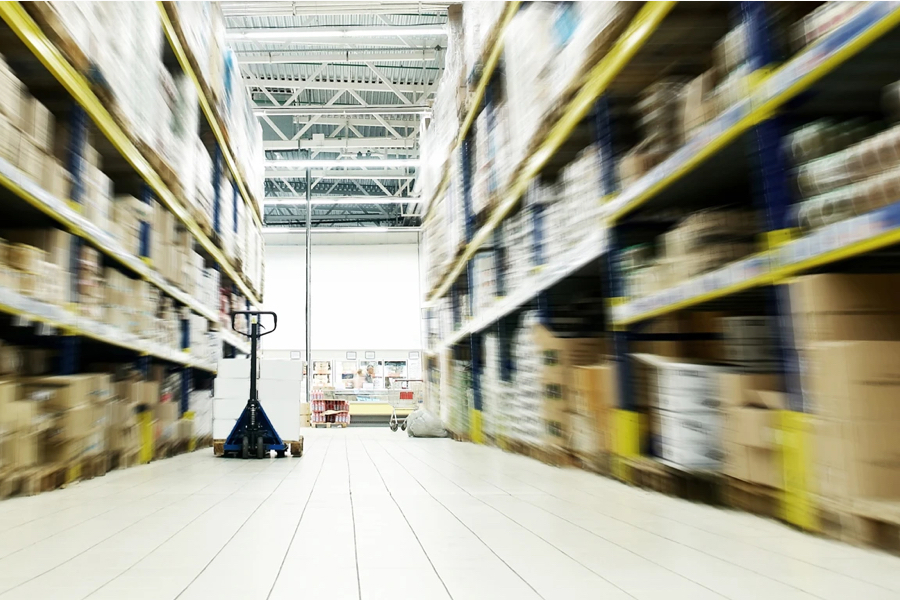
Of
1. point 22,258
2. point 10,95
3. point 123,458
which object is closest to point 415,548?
point 22,258

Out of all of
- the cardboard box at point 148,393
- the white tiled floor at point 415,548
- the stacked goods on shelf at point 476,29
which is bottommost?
the white tiled floor at point 415,548

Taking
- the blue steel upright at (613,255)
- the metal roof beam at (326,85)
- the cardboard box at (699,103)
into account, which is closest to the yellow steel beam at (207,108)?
the metal roof beam at (326,85)

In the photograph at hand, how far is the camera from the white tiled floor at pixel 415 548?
1.41 m

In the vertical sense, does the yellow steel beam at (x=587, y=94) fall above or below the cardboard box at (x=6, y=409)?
above

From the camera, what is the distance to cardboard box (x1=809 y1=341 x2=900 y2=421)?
1.75 metres

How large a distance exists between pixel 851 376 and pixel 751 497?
71cm

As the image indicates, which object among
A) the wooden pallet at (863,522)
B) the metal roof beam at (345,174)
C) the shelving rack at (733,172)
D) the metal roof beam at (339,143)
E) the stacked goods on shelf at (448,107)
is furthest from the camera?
the metal roof beam at (345,174)

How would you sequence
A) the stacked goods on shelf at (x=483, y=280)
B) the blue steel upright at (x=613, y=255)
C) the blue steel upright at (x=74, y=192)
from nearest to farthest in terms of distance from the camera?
the blue steel upright at (x=613, y=255), the blue steel upright at (x=74, y=192), the stacked goods on shelf at (x=483, y=280)

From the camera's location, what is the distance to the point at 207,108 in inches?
241

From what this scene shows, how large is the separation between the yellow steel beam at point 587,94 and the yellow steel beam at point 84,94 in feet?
8.91

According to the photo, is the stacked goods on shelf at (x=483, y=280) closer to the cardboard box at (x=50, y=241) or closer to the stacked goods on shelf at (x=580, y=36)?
the stacked goods on shelf at (x=580, y=36)

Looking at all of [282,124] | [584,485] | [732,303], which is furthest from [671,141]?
[282,124]

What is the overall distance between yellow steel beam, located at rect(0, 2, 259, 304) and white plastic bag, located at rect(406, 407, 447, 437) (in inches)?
148

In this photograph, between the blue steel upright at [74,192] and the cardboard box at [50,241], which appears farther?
the blue steel upright at [74,192]
